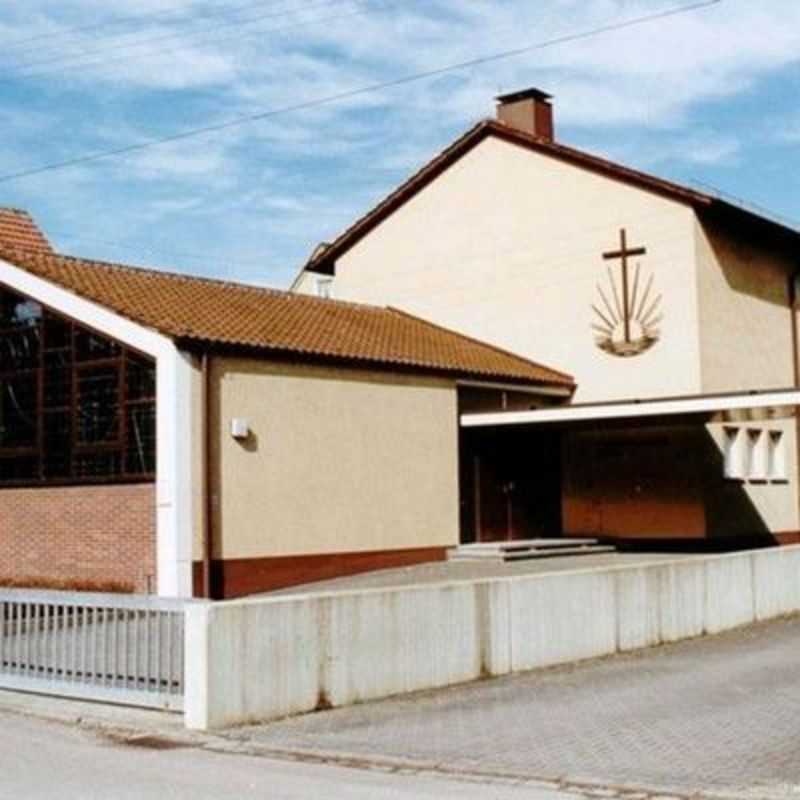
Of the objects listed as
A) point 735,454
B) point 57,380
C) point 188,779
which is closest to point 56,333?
point 57,380

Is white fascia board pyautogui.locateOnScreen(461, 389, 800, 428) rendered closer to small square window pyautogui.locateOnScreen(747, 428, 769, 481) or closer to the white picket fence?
small square window pyautogui.locateOnScreen(747, 428, 769, 481)

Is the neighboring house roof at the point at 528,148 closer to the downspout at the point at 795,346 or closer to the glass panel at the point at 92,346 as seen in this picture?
the downspout at the point at 795,346

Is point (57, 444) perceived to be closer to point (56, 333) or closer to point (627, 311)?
point (56, 333)

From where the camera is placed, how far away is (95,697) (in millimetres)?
11250

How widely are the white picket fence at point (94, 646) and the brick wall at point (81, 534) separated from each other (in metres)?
5.76

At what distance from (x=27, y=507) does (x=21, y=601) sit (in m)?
8.08

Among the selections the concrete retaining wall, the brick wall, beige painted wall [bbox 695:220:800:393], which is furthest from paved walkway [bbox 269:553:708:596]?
beige painted wall [bbox 695:220:800:393]

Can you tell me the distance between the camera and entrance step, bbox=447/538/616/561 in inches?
873

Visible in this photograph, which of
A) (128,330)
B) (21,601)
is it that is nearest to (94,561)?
(128,330)

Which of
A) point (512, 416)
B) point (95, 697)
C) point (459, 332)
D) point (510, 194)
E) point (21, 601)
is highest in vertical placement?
point (510, 194)

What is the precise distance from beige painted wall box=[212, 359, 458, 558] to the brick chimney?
8.28m

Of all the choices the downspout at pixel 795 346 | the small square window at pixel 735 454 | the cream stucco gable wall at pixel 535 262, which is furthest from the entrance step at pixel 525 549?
the downspout at pixel 795 346

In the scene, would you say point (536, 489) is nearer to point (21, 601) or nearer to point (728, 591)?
point (728, 591)

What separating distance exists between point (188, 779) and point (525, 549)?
1507 centimetres
